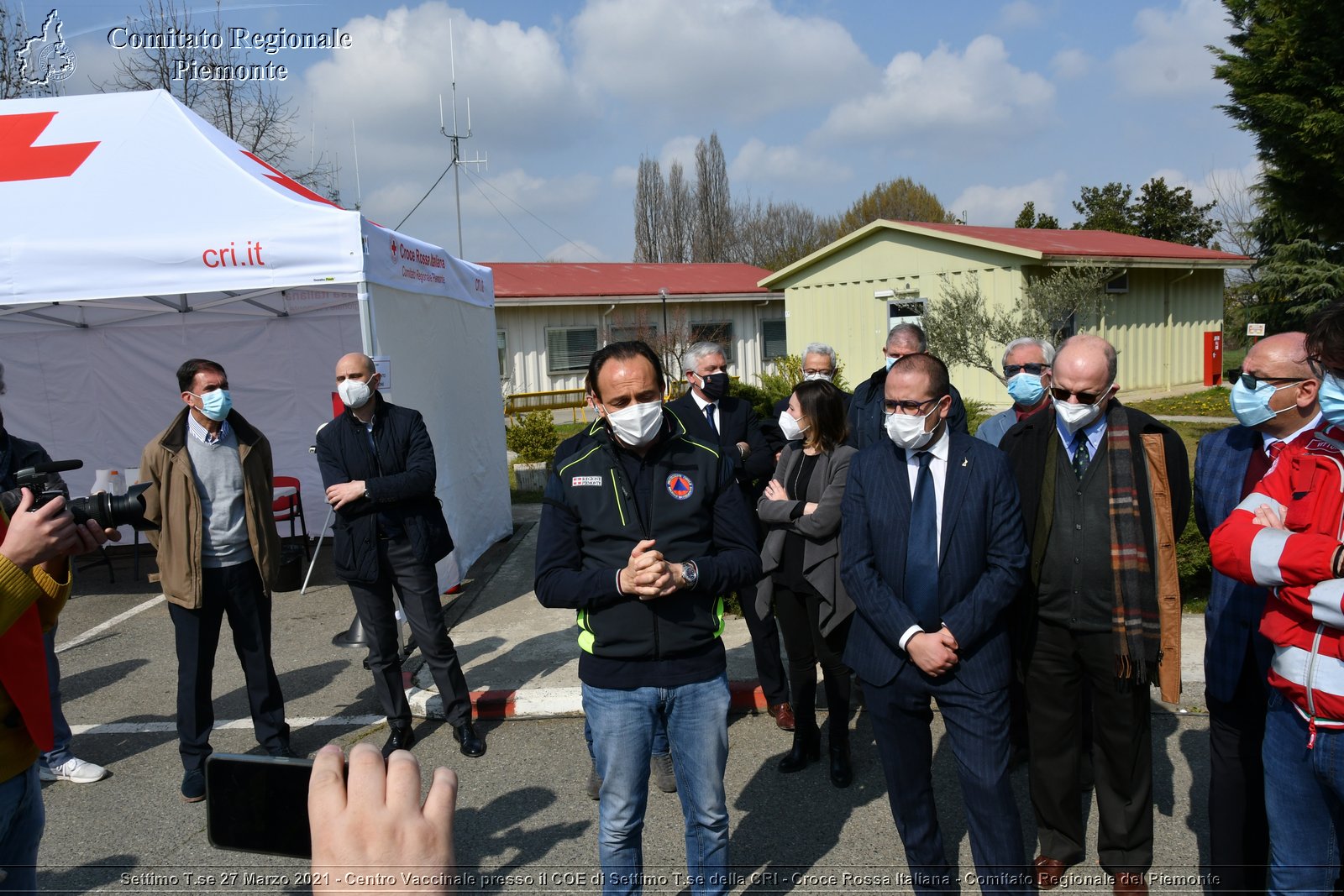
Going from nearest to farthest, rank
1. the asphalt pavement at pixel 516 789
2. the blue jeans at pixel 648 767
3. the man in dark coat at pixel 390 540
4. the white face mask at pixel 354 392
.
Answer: the blue jeans at pixel 648 767, the asphalt pavement at pixel 516 789, the man in dark coat at pixel 390 540, the white face mask at pixel 354 392

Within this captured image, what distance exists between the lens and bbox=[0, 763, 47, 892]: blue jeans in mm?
2314

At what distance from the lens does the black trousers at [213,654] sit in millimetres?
4492

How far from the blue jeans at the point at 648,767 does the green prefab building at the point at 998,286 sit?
652 inches

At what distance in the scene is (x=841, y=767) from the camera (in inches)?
167

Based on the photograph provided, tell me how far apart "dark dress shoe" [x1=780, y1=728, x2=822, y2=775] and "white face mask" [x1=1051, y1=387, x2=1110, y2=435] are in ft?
6.64

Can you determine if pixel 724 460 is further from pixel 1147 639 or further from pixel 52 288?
pixel 52 288

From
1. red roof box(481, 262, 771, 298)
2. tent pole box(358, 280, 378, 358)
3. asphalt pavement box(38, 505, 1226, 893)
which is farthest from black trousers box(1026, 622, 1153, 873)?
red roof box(481, 262, 771, 298)

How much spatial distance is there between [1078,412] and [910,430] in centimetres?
79

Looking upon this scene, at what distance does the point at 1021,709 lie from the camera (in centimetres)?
441

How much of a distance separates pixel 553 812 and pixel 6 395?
9136 millimetres

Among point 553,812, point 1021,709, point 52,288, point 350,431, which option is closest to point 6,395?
point 52,288

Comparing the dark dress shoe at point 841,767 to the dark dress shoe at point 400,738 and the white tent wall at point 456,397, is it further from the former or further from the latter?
the white tent wall at point 456,397

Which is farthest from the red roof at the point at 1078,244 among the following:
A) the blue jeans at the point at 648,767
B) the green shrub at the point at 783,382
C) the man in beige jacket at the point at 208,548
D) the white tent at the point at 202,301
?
the blue jeans at the point at 648,767

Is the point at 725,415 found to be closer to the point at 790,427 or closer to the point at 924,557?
the point at 790,427
